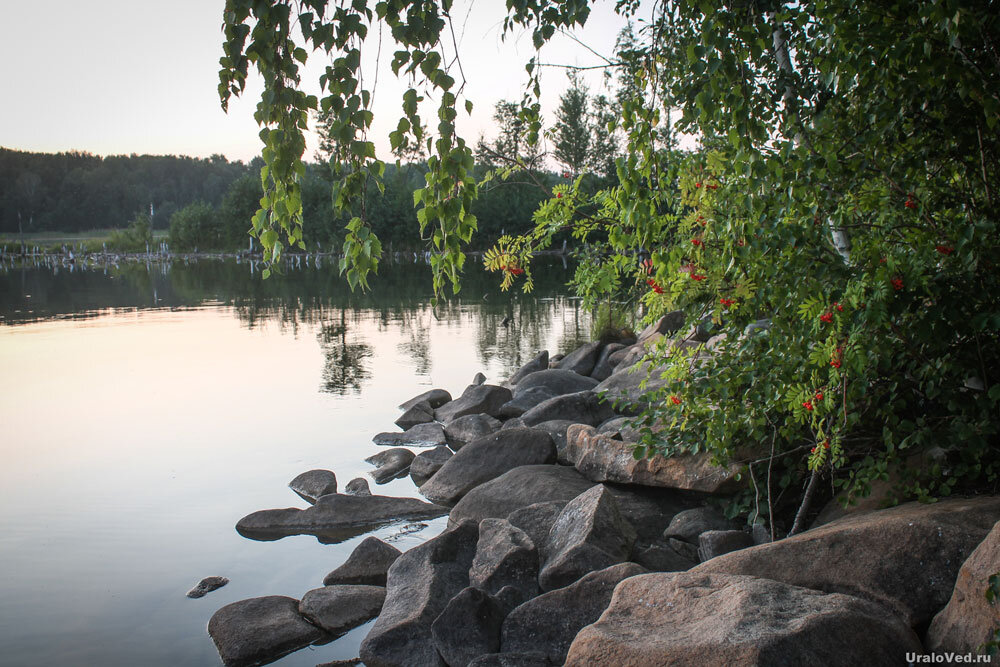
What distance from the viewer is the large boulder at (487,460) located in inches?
299

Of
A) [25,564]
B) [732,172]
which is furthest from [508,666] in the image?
[25,564]

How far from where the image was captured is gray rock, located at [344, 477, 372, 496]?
27.7 ft

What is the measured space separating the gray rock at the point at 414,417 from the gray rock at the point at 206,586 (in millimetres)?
5105

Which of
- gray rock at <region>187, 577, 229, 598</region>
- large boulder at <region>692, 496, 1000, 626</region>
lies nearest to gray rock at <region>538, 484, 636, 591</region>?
large boulder at <region>692, 496, 1000, 626</region>

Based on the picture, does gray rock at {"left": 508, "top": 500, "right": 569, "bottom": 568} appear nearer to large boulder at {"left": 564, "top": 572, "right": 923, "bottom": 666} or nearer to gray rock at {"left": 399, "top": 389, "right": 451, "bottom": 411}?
large boulder at {"left": 564, "top": 572, "right": 923, "bottom": 666}

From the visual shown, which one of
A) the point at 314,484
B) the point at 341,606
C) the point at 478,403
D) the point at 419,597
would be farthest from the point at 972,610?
the point at 478,403

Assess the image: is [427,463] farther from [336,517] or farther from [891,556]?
[891,556]

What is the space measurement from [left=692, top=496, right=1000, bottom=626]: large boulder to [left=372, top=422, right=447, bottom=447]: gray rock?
674 centimetres

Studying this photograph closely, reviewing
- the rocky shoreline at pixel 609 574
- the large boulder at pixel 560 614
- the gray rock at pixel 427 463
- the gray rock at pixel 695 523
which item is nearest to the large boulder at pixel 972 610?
the rocky shoreline at pixel 609 574

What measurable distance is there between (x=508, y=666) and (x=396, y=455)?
18.5 feet

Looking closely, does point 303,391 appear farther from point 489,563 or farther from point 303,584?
point 489,563

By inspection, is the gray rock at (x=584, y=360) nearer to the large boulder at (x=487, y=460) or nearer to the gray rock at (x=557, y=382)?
the gray rock at (x=557, y=382)

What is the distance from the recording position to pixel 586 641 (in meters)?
3.37

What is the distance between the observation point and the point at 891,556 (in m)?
3.71
